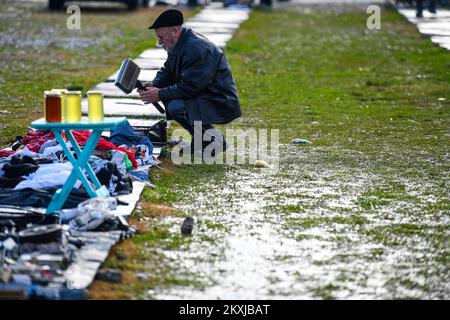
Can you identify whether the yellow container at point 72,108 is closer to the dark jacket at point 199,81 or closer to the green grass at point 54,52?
the dark jacket at point 199,81

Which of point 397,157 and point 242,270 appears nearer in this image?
point 242,270

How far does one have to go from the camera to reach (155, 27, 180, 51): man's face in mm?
9336

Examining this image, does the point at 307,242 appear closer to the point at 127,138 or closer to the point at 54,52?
the point at 127,138

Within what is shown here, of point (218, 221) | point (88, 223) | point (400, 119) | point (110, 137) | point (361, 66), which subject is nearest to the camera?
point (88, 223)

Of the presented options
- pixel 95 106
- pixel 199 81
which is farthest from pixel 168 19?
pixel 95 106

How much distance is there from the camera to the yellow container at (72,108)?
7301 millimetres

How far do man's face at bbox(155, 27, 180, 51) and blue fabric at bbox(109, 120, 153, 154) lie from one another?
789 millimetres

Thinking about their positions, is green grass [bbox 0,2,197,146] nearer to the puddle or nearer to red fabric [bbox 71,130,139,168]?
red fabric [bbox 71,130,139,168]

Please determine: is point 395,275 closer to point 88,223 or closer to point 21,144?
point 88,223

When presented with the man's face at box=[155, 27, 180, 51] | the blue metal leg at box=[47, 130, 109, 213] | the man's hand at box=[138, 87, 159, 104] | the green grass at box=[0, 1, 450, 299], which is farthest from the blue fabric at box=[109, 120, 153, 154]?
the blue metal leg at box=[47, 130, 109, 213]

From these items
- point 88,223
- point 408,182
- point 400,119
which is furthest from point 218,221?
point 400,119
